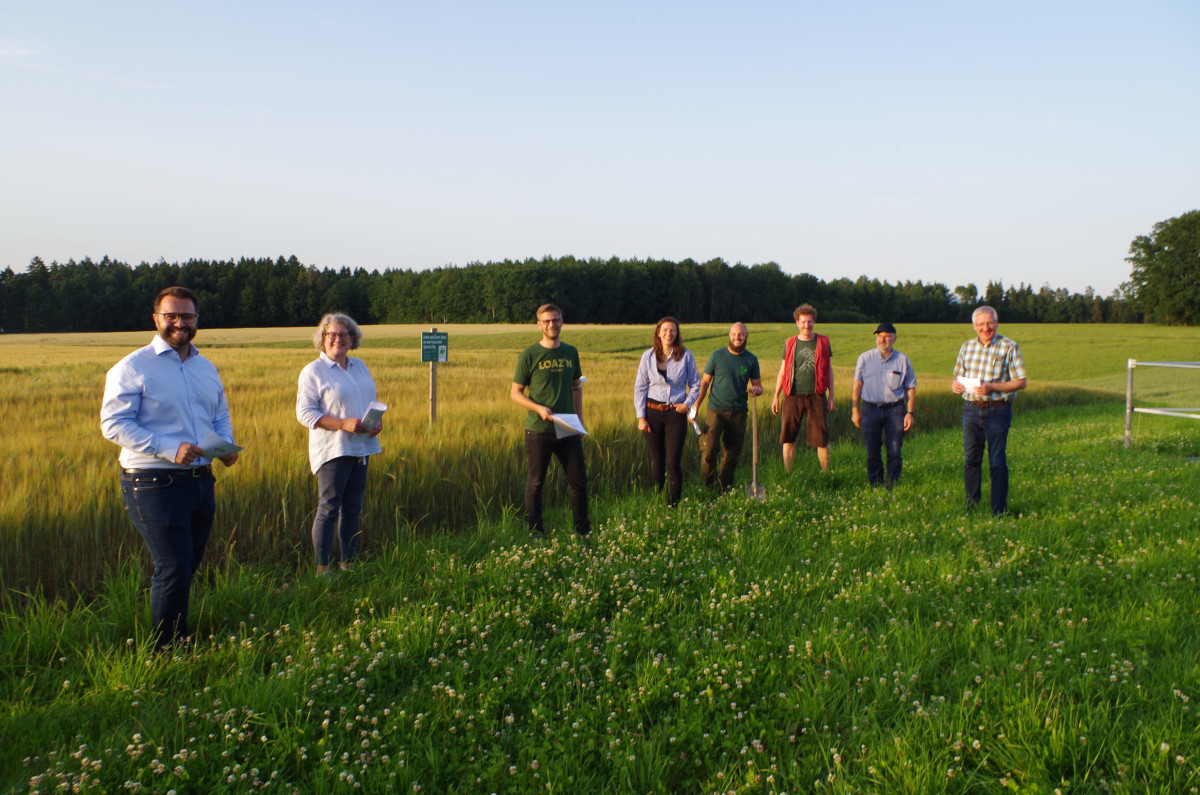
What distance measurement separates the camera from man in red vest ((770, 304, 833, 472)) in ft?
30.8

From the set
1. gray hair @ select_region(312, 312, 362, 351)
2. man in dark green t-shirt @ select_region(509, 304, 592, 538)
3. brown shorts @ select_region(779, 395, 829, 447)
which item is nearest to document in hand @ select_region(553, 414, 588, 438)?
man in dark green t-shirt @ select_region(509, 304, 592, 538)

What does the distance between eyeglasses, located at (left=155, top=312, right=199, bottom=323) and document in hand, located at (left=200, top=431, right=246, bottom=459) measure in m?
0.68

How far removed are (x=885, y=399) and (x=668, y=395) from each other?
9.22ft

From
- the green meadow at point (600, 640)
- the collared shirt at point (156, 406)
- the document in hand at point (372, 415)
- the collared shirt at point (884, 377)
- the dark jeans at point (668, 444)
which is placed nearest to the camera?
the green meadow at point (600, 640)

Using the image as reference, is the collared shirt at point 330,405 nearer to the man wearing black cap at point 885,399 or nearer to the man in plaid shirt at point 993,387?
the man in plaid shirt at point 993,387

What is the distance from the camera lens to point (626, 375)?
2077cm

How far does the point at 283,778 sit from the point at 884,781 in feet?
8.13

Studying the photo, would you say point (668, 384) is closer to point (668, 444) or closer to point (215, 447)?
point (668, 444)

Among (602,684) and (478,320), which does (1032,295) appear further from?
(602,684)

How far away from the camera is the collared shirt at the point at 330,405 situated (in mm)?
5512

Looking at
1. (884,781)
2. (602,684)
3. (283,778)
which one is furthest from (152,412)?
(884,781)

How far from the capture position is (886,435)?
8.70 m

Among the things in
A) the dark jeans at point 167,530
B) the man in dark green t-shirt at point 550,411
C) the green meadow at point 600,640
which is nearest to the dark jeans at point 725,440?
the green meadow at point 600,640

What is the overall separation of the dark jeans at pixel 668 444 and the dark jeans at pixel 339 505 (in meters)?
3.43
